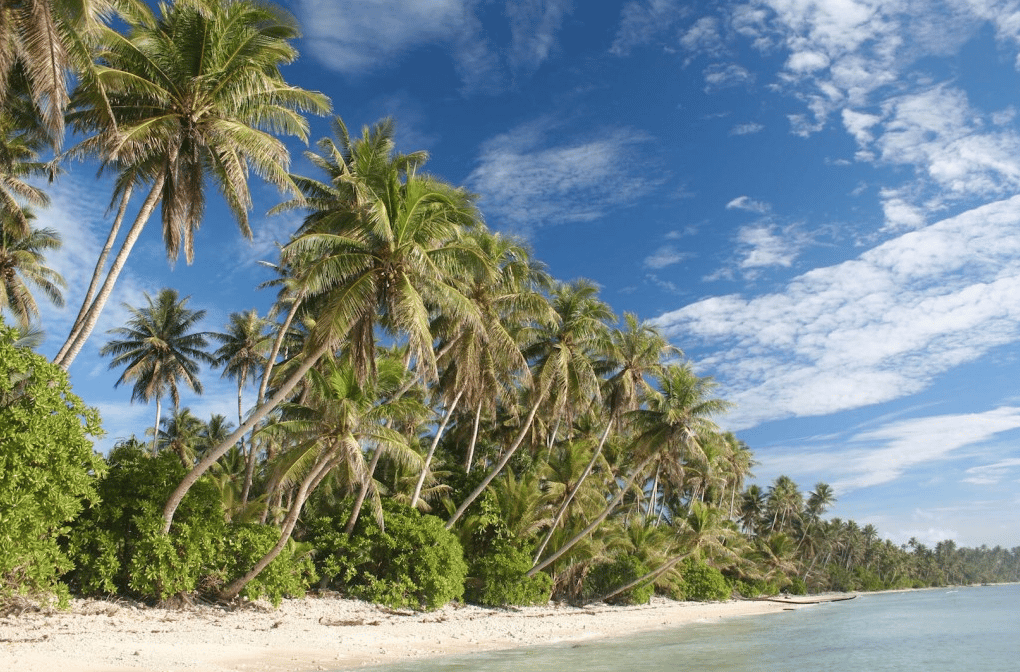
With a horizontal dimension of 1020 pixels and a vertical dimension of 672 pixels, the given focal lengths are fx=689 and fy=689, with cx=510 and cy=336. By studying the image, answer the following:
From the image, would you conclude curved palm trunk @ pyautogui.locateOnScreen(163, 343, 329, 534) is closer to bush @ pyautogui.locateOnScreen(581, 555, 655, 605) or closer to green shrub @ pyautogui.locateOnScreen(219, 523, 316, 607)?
green shrub @ pyautogui.locateOnScreen(219, 523, 316, 607)

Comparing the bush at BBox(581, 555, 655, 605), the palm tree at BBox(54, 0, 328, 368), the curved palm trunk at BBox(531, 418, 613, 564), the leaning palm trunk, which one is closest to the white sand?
the curved palm trunk at BBox(531, 418, 613, 564)

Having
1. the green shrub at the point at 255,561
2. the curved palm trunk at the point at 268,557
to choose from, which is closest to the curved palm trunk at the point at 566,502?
the green shrub at the point at 255,561

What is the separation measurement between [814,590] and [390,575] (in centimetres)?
7418

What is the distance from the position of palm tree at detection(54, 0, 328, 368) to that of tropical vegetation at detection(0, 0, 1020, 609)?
0.06 metres

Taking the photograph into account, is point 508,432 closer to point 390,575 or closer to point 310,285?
point 390,575

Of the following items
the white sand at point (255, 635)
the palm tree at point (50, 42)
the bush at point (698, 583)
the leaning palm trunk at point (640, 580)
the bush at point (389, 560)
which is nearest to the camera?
the palm tree at point (50, 42)

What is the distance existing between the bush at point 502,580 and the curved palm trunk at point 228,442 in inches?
489

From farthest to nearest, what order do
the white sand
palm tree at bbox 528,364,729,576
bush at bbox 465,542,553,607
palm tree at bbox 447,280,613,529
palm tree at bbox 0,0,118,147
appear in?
palm tree at bbox 528,364,729,576 → palm tree at bbox 447,280,613,529 → bush at bbox 465,542,553,607 → the white sand → palm tree at bbox 0,0,118,147

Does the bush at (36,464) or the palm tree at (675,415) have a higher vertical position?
the palm tree at (675,415)

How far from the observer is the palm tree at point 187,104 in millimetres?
14195

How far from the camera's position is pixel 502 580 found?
981 inches

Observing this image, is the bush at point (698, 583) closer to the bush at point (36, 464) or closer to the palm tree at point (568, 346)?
the palm tree at point (568, 346)

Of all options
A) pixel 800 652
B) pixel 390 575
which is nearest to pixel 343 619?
pixel 390 575

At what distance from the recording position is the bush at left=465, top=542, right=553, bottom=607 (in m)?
24.8
